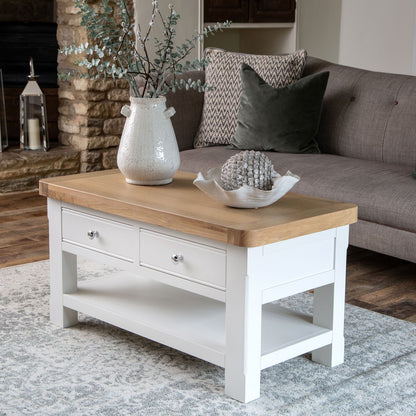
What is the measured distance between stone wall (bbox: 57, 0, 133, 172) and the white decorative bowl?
2.91m

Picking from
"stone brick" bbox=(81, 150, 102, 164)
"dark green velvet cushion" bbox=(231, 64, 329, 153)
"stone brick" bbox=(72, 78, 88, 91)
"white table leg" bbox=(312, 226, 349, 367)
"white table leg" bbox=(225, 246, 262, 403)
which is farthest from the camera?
"stone brick" bbox=(81, 150, 102, 164)

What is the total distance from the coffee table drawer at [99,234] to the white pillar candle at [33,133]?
2437 millimetres

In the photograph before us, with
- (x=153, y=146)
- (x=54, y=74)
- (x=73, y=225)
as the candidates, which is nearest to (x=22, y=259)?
(x=73, y=225)

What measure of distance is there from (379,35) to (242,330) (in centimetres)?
437

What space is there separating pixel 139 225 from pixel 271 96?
5.22 ft

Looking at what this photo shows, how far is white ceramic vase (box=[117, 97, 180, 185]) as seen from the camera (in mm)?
2268

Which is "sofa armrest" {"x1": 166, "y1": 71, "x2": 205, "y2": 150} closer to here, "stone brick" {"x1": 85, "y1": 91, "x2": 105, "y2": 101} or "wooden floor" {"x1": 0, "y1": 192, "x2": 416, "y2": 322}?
"wooden floor" {"x1": 0, "y1": 192, "x2": 416, "y2": 322}

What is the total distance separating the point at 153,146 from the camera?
228 centimetres

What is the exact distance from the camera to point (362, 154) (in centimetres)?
348

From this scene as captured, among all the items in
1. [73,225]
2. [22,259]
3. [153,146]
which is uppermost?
[153,146]

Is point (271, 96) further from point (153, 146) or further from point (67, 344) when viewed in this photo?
point (67, 344)

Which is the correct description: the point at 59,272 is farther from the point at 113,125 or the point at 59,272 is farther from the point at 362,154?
the point at 113,125

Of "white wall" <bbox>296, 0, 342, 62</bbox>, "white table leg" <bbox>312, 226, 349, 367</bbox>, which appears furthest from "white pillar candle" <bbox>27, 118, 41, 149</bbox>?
"white table leg" <bbox>312, 226, 349, 367</bbox>

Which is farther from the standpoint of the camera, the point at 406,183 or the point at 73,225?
the point at 406,183
